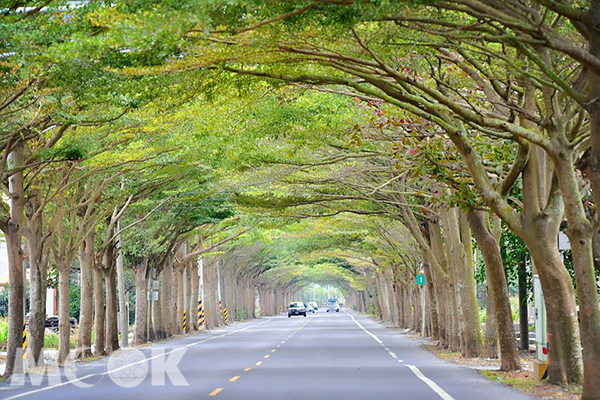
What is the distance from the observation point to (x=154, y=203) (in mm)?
36938

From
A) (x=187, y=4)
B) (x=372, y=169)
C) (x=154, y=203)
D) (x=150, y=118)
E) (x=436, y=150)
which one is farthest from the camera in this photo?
(x=154, y=203)

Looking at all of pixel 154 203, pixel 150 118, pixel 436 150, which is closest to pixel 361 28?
pixel 436 150

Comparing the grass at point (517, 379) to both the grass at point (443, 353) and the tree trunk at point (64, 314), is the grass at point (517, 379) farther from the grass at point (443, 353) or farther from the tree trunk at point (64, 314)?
the tree trunk at point (64, 314)

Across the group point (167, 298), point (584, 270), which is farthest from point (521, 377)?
point (167, 298)

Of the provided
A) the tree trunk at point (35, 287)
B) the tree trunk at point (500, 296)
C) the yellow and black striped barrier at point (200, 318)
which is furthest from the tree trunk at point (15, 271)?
the yellow and black striped barrier at point (200, 318)

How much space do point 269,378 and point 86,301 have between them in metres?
13.0

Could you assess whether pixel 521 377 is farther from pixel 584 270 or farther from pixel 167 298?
pixel 167 298

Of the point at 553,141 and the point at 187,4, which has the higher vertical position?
the point at 187,4

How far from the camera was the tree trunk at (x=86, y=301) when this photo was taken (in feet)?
105

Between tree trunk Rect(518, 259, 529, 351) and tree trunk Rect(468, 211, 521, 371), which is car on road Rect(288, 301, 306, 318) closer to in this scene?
tree trunk Rect(518, 259, 529, 351)

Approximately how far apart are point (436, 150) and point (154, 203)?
1873 centimetres

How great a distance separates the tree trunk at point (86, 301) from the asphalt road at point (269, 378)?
3.75ft

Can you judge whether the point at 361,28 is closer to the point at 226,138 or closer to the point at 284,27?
the point at 284,27

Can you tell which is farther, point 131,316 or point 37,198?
point 131,316
